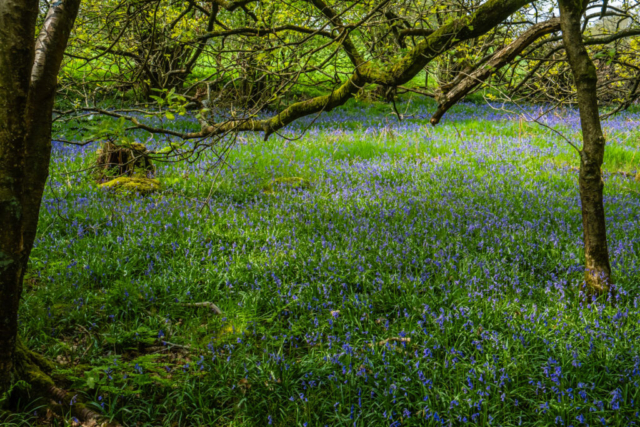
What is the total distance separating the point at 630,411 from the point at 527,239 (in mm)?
2982

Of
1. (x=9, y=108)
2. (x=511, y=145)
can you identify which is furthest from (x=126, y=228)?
(x=511, y=145)

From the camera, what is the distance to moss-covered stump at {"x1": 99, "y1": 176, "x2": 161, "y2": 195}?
7529mm

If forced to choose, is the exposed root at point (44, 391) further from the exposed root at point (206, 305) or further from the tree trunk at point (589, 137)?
the tree trunk at point (589, 137)

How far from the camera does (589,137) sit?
394 centimetres

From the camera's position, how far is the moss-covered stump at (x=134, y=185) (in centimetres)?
753

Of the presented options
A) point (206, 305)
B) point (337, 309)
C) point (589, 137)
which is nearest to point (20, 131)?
point (206, 305)

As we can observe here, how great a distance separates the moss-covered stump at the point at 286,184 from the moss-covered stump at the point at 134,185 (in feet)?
A: 6.55

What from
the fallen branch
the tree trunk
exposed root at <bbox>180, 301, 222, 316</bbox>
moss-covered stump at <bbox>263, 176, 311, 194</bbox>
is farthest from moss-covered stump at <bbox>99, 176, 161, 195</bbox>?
the tree trunk

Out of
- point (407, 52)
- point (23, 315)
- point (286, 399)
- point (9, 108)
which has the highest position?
point (407, 52)

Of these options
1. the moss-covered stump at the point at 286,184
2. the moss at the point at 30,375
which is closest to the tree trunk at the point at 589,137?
the moss at the point at 30,375

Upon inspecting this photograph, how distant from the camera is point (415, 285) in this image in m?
4.54

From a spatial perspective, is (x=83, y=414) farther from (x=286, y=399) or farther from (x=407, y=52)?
(x=407, y=52)

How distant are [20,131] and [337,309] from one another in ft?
9.77

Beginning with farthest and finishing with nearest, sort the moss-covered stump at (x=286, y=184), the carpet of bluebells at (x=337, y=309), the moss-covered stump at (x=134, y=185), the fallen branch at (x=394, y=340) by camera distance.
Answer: the moss-covered stump at (x=286, y=184)
the moss-covered stump at (x=134, y=185)
the fallen branch at (x=394, y=340)
the carpet of bluebells at (x=337, y=309)
